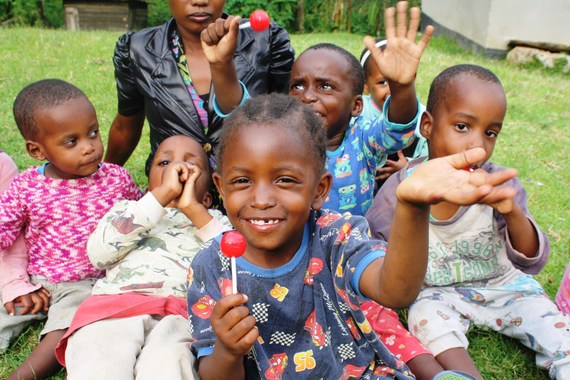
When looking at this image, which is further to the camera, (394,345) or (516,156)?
(516,156)

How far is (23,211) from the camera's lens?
271cm

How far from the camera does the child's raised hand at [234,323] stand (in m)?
1.64

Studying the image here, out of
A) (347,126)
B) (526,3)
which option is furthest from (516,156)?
(526,3)

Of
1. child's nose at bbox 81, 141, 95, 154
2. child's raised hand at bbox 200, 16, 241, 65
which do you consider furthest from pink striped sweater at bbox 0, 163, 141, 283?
child's raised hand at bbox 200, 16, 241, 65

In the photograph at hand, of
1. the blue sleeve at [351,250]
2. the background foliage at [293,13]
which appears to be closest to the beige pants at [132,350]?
the blue sleeve at [351,250]

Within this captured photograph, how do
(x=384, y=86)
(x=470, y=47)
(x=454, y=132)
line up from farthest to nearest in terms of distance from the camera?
(x=470, y=47)
(x=384, y=86)
(x=454, y=132)

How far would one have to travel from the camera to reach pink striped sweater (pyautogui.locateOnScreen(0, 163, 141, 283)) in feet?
8.89

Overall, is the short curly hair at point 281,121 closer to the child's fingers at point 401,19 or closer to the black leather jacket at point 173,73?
the child's fingers at point 401,19

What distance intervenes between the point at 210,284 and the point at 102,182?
42.5 inches

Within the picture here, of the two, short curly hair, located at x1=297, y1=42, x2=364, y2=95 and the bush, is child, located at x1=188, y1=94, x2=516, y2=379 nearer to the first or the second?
short curly hair, located at x1=297, y1=42, x2=364, y2=95

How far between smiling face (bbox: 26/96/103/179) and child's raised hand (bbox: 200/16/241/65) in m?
0.65

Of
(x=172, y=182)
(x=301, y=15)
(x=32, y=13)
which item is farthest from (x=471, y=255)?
(x=32, y=13)

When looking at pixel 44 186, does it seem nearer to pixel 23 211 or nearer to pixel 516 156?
pixel 23 211

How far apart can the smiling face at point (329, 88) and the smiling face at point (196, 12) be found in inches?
20.4
